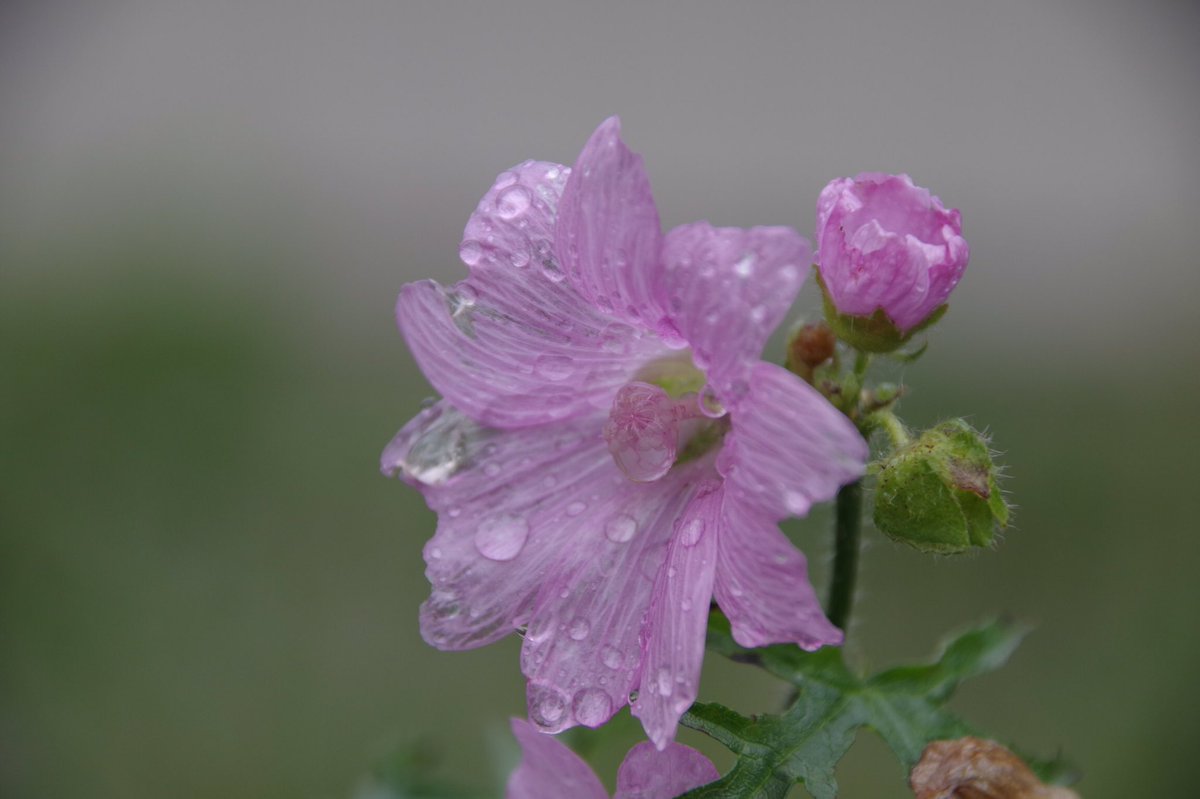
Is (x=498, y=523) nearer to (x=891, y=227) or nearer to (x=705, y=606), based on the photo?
(x=705, y=606)

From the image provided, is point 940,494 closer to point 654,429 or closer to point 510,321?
point 654,429

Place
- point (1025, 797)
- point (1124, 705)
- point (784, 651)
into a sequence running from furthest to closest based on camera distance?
point (1124, 705)
point (784, 651)
point (1025, 797)

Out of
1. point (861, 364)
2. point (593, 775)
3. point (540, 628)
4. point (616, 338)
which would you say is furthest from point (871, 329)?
point (593, 775)

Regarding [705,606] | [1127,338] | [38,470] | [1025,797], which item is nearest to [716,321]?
[705,606]

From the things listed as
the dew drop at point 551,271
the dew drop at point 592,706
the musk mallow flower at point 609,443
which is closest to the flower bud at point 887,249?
the musk mallow flower at point 609,443

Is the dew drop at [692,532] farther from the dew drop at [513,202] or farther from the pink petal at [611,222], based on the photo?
the dew drop at [513,202]
